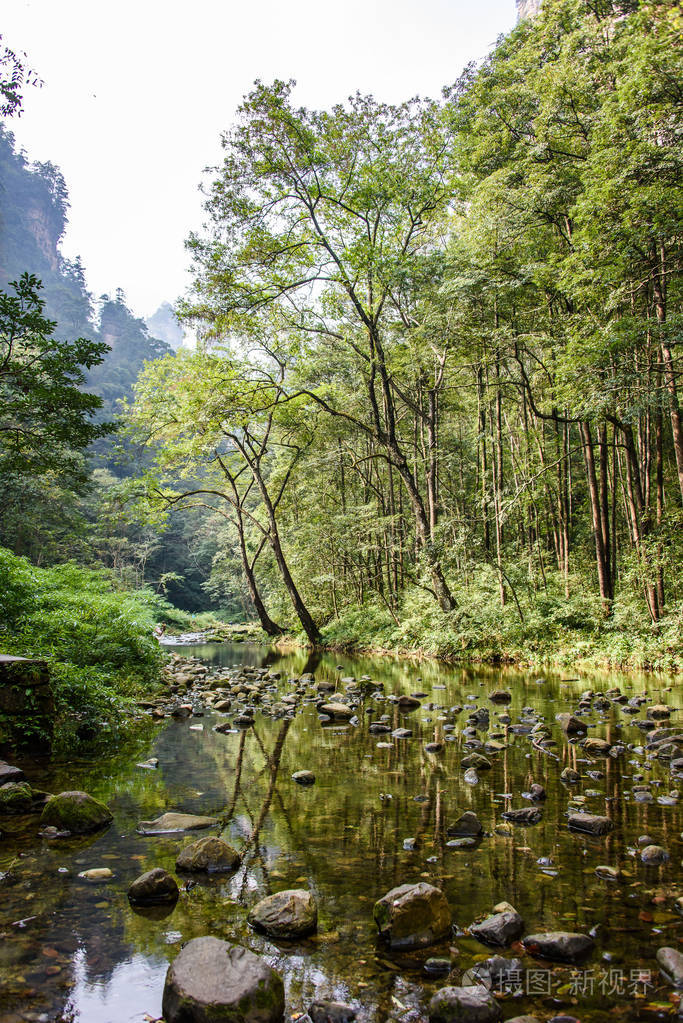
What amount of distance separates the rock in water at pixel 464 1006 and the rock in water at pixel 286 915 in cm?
77

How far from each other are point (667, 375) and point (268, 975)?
11.3 m

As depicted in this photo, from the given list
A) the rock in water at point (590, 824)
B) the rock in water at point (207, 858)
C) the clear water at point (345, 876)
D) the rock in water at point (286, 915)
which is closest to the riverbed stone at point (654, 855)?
the clear water at point (345, 876)

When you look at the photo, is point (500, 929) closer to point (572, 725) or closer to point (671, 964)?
point (671, 964)

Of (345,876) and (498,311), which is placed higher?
(498,311)

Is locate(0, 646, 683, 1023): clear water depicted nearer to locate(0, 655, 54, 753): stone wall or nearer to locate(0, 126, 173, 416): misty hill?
locate(0, 655, 54, 753): stone wall

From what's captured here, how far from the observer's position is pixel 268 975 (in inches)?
87.0

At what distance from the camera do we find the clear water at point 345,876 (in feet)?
7.58

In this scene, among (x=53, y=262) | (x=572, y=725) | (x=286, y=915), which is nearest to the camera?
(x=286, y=915)

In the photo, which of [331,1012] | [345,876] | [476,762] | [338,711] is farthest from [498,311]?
[331,1012]

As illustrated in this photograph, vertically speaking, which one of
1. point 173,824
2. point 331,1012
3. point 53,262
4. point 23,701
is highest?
point 53,262

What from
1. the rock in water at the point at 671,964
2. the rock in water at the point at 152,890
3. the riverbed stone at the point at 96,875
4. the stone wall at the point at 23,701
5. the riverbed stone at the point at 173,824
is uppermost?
the stone wall at the point at 23,701

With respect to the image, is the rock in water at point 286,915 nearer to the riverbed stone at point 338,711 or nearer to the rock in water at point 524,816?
the rock in water at point 524,816

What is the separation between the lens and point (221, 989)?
2137 mm

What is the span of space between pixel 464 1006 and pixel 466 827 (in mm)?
1902
